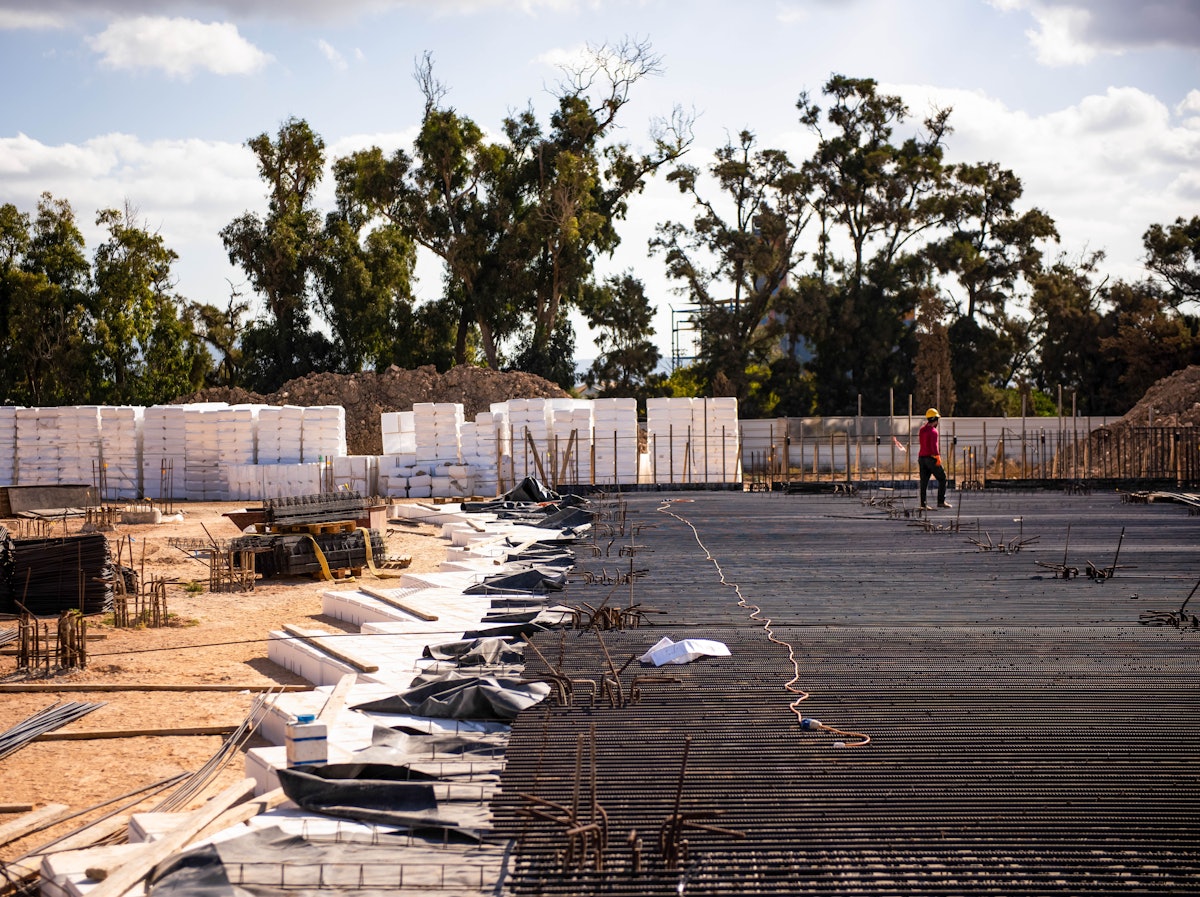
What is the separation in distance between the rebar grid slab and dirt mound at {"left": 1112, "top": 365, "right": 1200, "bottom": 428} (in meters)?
20.4

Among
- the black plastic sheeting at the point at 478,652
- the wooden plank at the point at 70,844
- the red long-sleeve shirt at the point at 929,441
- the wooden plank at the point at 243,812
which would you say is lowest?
the wooden plank at the point at 70,844

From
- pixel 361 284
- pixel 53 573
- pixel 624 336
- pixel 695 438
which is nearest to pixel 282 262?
pixel 361 284

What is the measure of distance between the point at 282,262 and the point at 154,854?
39369mm

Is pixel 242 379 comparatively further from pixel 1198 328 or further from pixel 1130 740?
pixel 1130 740

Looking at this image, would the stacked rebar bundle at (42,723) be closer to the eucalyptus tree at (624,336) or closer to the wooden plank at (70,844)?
the wooden plank at (70,844)

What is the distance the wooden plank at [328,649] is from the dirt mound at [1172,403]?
2404cm

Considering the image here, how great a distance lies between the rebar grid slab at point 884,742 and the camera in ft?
12.4

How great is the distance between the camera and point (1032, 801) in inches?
170

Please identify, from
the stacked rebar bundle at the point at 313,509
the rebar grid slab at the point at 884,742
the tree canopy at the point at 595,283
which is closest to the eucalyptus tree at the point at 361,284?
the tree canopy at the point at 595,283

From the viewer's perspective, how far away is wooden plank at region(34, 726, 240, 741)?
687 cm

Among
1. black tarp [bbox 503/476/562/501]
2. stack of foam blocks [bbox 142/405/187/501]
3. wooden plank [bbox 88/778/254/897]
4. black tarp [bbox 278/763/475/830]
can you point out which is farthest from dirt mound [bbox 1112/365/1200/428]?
→ wooden plank [bbox 88/778/254/897]

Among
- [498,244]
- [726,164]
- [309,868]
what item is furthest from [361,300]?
[309,868]

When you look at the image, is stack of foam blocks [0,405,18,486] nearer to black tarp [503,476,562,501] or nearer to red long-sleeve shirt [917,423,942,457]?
black tarp [503,476,562,501]

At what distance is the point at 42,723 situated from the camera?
7027 mm
